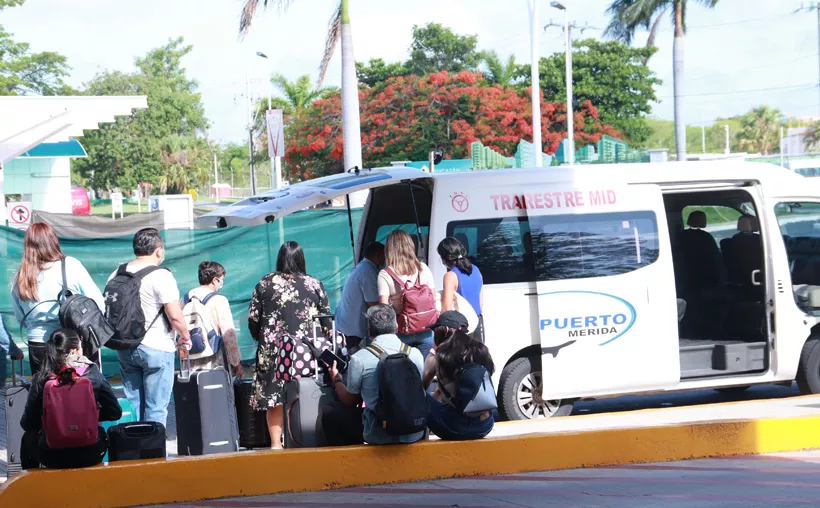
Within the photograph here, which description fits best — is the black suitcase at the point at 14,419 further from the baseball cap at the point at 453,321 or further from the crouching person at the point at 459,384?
the baseball cap at the point at 453,321

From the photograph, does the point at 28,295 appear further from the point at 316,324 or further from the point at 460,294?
the point at 460,294

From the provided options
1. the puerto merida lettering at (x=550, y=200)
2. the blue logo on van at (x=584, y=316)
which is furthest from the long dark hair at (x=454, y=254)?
the blue logo on van at (x=584, y=316)

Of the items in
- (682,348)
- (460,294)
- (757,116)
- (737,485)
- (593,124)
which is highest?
(757,116)

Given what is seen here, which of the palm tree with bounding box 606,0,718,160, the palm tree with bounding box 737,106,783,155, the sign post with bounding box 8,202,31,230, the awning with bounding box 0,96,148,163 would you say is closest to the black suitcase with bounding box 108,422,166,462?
the awning with bounding box 0,96,148,163

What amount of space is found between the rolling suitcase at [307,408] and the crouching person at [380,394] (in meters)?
0.05

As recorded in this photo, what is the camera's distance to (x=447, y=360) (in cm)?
677

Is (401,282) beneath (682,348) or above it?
above

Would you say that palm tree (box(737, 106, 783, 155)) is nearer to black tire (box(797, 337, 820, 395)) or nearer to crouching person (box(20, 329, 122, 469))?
black tire (box(797, 337, 820, 395))

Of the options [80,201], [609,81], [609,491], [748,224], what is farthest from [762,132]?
[609,491]

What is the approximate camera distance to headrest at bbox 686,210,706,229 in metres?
9.84

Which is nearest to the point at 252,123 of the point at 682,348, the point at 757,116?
the point at 682,348

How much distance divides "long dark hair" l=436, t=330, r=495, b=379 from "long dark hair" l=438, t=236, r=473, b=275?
1.22 m

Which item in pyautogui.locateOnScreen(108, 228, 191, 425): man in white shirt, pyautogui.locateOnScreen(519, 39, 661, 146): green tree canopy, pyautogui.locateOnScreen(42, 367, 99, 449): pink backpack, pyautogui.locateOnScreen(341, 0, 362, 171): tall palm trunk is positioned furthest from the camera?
pyautogui.locateOnScreen(519, 39, 661, 146): green tree canopy

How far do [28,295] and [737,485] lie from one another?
4.81 meters
